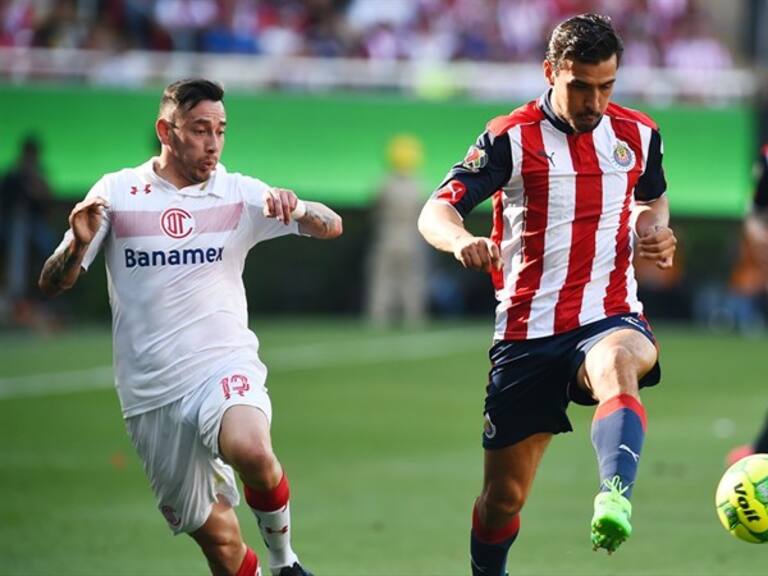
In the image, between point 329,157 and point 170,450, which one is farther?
point 329,157

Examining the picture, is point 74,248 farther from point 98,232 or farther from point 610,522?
point 610,522

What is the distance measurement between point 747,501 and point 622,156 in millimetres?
1611

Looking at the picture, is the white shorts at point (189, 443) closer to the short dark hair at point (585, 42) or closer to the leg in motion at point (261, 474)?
the leg in motion at point (261, 474)

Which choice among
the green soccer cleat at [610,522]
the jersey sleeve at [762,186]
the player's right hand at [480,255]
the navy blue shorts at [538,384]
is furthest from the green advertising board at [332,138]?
the green soccer cleat at [610,522]

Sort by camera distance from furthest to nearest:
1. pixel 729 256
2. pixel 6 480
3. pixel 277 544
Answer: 1. pixel 729 256
2. pixel 6 480
3. pixel 277 544

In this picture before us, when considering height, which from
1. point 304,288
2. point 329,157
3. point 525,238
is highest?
point 525,238

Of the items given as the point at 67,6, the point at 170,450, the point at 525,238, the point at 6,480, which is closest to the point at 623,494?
the point at 525,238

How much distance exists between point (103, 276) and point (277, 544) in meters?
18.4

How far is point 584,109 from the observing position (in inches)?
287

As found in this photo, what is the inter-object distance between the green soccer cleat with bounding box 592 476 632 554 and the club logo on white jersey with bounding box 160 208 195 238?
91.2 inches

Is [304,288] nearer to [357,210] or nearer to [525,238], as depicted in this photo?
[357,210]

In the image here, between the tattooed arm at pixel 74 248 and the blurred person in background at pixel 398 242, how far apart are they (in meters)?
18.5

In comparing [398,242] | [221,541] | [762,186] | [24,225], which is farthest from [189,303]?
[398,242]

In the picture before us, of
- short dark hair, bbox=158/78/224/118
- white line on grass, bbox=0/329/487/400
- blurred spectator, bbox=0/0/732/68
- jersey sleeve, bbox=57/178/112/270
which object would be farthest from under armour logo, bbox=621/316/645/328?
blurred spectator, bbox=0/0/732/68
